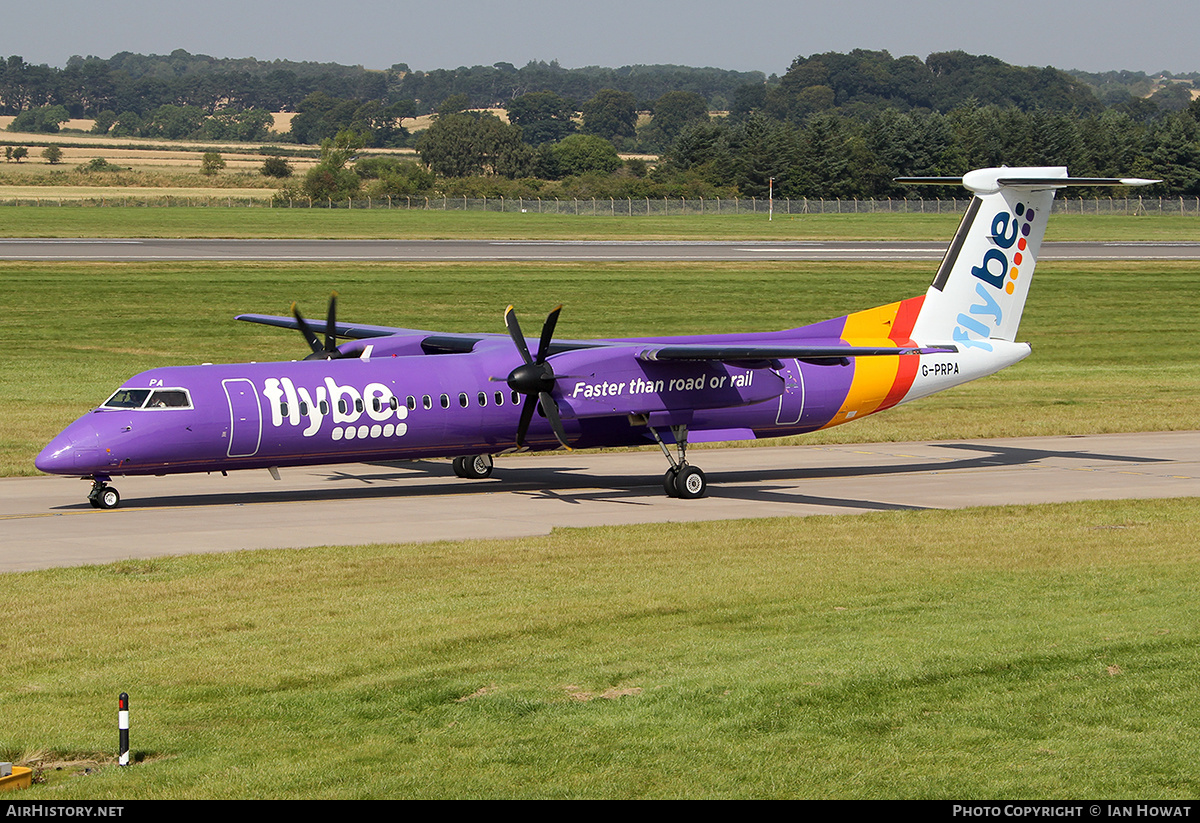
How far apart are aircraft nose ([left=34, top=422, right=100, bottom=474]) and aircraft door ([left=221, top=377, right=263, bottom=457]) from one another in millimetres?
2358

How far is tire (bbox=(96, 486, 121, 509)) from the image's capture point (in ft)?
83.2

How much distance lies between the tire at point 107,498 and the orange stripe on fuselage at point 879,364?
48.5 feet

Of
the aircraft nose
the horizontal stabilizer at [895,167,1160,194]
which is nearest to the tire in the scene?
the aircraft nose

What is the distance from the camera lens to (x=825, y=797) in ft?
34.3

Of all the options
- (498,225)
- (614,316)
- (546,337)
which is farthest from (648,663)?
(498,225)

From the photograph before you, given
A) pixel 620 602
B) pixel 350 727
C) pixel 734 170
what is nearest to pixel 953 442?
pixel 620 602

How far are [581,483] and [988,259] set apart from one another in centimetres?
1068

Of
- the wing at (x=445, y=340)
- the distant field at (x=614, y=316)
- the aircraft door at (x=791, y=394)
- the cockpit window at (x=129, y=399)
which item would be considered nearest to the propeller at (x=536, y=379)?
the wing at (x=445, y=340)

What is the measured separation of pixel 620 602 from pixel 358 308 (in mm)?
42426

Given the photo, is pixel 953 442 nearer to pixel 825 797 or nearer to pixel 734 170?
pixel 825 797

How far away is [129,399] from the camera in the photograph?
82.4 ft

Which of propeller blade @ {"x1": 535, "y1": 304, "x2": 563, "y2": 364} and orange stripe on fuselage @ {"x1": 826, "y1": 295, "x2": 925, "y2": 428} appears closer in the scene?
propeller blade @ {"x1": 535, "y1": 304, "x2": 563, "y2": 364}

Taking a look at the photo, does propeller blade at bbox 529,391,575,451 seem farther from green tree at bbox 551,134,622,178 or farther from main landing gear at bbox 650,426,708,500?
green tree at bbox 551,134,622,178

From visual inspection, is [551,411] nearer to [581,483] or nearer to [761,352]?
[581,483]
